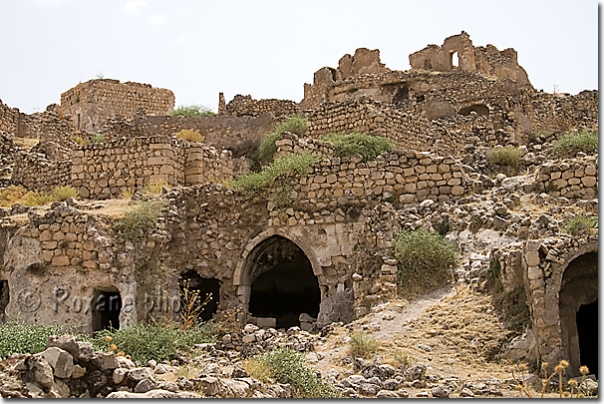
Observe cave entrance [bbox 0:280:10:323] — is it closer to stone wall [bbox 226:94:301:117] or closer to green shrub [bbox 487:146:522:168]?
green shrub [bbox 487:146:522:168]

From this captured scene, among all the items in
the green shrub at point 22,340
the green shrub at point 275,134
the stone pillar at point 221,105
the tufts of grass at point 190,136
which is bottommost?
the green shrub at point 22,340

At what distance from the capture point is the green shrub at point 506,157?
14594mm

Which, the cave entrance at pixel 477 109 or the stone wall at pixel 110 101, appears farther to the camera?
the stone wall at pixel 110 101

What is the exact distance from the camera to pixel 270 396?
720 centimetres

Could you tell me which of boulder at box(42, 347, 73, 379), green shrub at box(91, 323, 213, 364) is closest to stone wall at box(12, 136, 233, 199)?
green shrub at box(91, 323, 213, 364)

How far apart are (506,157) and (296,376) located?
8.03 m

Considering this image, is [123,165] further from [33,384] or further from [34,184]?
[33,384]

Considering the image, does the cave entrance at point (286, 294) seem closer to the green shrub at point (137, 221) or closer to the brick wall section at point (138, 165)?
the brick wall section at point (138, 165)

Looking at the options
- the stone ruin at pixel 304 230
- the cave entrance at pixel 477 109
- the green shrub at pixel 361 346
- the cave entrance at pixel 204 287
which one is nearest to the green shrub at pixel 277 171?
the stone ruin at pixel 304 230

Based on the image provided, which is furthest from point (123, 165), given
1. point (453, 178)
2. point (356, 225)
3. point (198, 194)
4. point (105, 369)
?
point (105, 369)

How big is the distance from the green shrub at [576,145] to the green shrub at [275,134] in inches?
215

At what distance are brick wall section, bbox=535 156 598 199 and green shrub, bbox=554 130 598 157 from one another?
128cm

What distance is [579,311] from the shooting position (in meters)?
10.1

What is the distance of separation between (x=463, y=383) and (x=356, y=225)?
17.2ft
